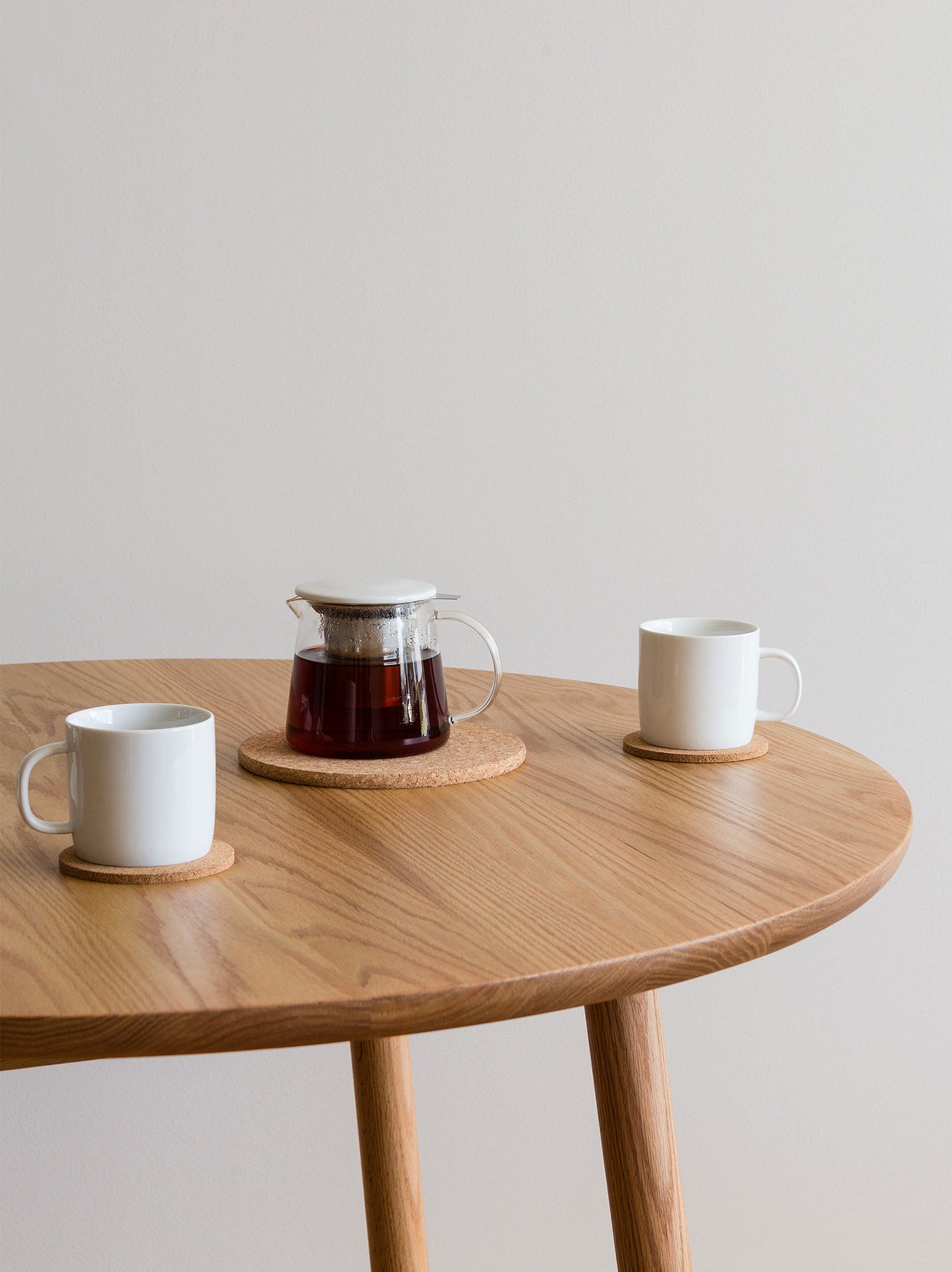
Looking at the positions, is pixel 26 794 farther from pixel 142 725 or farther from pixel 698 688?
pixel 698 688

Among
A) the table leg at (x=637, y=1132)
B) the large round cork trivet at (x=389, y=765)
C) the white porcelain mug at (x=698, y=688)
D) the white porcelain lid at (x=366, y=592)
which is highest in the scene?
the white porcelain lid at (x=366, y=592)

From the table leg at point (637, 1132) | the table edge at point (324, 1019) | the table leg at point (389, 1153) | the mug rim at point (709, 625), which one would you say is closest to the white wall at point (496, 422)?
the table leg at point (389, 1153)

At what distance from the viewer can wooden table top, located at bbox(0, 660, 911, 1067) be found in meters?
0.52

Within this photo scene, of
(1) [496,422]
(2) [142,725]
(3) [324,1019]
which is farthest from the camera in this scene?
(1) [496,422]

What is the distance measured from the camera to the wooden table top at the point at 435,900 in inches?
20.6

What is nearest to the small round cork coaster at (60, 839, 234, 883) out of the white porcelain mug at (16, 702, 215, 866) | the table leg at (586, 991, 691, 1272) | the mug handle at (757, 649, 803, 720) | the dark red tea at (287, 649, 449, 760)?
the white porcelain mug at (16, 702, 215, 866)

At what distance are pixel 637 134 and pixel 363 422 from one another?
539mm

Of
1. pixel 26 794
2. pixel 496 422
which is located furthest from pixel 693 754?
pixel 496 422

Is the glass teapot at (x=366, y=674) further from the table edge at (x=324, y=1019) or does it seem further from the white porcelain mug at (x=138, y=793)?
the table edge at (x=324, y=1019)

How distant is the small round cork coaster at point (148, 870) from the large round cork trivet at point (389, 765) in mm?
169

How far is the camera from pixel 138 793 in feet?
2.18

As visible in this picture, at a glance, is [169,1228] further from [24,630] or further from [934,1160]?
[934,1160]

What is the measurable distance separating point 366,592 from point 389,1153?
624 mm

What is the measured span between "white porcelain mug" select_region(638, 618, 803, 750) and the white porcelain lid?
0.17 metres
